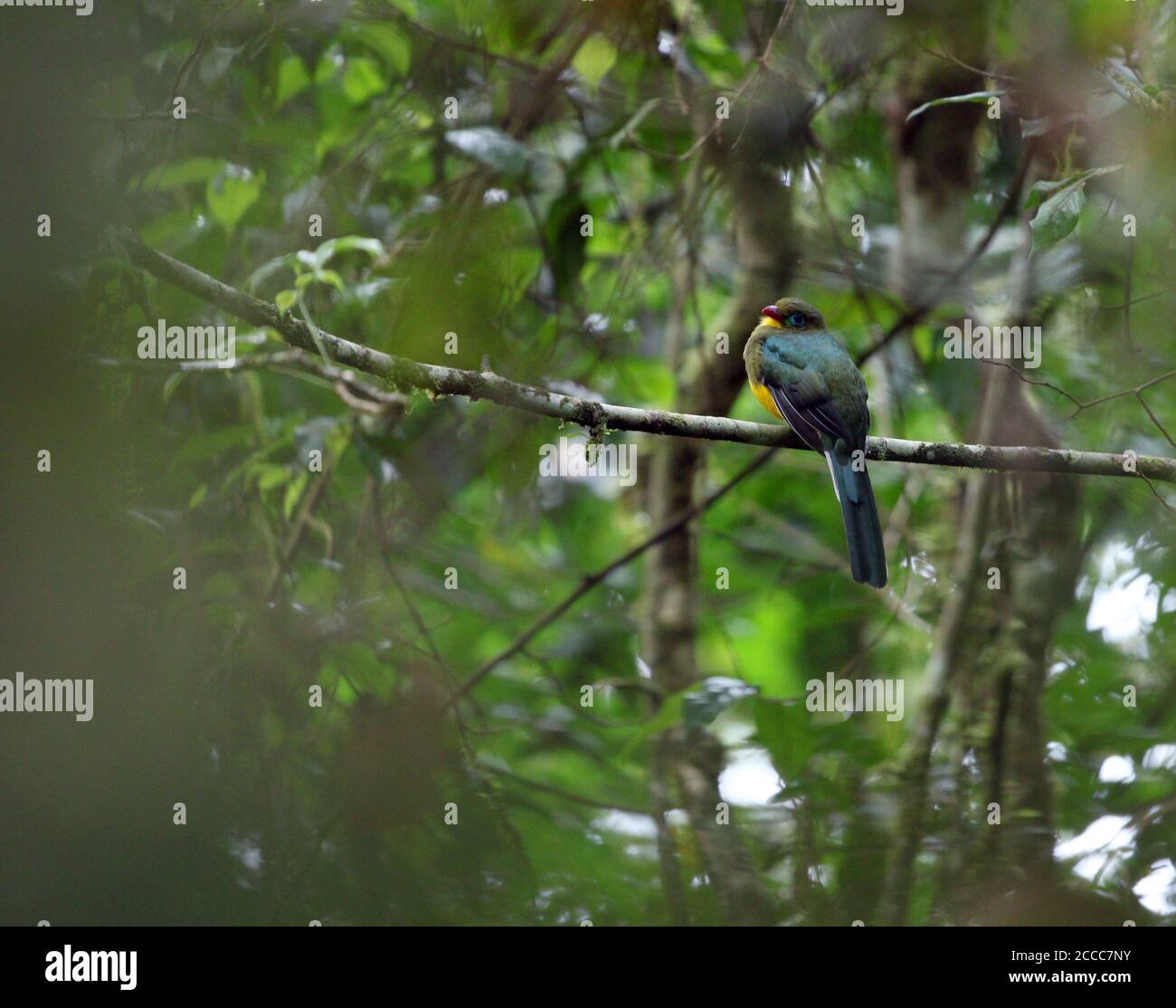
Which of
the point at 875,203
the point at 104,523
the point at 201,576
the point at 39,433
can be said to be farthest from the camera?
the point at 875,203

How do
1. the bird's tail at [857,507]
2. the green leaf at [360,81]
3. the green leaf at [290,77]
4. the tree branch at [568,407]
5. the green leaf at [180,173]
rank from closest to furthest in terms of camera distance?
the tree branch at [568,407] < the bird's tail at [857,507] < the green leaf at [180,173] < the green leaf at [290,77] < the green leaf at [360,81]

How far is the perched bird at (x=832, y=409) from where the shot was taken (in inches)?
137

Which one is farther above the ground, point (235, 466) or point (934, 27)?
point (934, 27)

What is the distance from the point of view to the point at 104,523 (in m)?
3.25

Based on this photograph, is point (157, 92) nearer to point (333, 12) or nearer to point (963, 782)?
point (333, 12)

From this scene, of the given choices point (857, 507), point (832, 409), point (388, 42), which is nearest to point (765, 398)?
point (832, 409)

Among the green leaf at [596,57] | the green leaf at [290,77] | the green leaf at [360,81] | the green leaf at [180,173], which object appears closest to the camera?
the green leaf at [180,173]

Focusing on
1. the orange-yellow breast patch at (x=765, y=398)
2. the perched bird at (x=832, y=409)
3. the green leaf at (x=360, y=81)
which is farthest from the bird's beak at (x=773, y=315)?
the green leaf at (x=360, y=81)

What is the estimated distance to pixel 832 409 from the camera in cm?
356

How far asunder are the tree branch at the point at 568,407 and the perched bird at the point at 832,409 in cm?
9

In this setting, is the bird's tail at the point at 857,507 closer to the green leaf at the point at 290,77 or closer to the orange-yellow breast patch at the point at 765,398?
the orange-yellow breast patch at the point at 765,398

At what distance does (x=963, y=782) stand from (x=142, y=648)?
2803 mm

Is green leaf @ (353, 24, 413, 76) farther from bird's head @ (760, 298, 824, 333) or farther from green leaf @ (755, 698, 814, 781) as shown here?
green leaf @ (755, 698, 814, 781)
